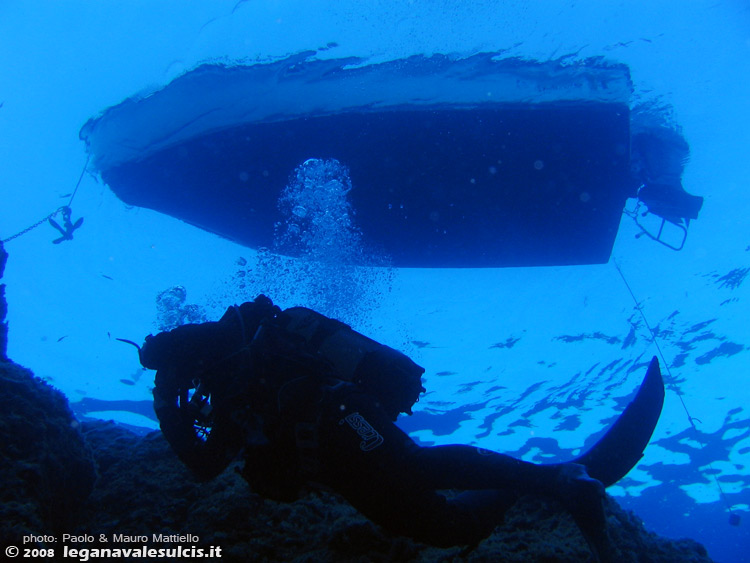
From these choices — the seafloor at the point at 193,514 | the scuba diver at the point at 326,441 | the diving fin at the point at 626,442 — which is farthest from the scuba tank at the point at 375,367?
the diving fin at the point at 626,442

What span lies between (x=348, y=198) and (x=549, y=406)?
1569cm

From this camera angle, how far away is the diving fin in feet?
11.2

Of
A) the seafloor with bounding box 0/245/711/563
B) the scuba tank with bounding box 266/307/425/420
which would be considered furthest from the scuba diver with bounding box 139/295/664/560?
the seafloor with bounding box 0/245/711/563

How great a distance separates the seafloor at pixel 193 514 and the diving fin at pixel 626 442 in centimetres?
58

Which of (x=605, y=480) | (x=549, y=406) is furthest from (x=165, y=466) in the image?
(x=549, y=406)

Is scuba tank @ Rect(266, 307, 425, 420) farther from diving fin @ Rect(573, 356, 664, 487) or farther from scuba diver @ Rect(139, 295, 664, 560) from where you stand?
diving fin @ Rect(573, 356, 664, 487)

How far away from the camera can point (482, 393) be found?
19.0 meters

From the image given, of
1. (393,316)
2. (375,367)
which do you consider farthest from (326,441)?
(393,316)

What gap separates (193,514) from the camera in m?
3.77

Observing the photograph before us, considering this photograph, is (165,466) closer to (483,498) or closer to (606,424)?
(483,498)

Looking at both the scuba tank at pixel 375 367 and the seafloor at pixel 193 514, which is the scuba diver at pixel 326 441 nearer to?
the scuba tank at pixel 375 367

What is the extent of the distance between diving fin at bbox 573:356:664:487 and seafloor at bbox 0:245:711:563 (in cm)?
58

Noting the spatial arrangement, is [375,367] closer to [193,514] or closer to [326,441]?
[326,441]

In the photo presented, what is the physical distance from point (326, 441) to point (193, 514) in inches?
88.9
